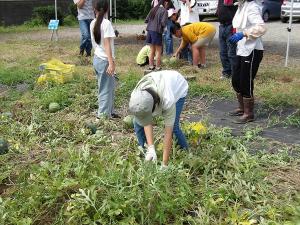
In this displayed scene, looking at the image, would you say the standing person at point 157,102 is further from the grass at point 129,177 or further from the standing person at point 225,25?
the standing person at point 225,25

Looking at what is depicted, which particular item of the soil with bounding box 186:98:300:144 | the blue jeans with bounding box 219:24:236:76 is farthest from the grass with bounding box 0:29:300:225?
the blue jeans with bounding box 219:24:236:76

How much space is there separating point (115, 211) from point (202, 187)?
0.86m

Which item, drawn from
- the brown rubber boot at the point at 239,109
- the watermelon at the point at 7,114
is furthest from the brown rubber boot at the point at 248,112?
the watermelon at the point at 7,114

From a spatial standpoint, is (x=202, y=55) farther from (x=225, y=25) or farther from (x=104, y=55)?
(x=104, y=55)

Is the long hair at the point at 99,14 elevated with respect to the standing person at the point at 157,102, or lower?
elevated

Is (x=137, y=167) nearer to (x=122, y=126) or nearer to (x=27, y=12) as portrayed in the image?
(x=122, y=126)

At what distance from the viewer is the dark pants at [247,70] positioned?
6.02 m

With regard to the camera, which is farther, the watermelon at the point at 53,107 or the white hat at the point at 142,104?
the watermelon at the point at 53,107

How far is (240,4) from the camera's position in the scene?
620 cm

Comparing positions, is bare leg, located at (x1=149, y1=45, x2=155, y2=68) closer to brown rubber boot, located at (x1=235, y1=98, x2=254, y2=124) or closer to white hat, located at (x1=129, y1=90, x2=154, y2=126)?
brown rubber boot, located at (x1=235, y1=98, x2=254, y2=124)

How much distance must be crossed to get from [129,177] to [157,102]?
631 millimetres

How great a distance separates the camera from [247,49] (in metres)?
5.97

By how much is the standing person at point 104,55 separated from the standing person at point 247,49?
1.52 metres

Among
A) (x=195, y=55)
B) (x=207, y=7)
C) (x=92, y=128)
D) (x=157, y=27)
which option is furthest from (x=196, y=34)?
(x=207, y=7)
